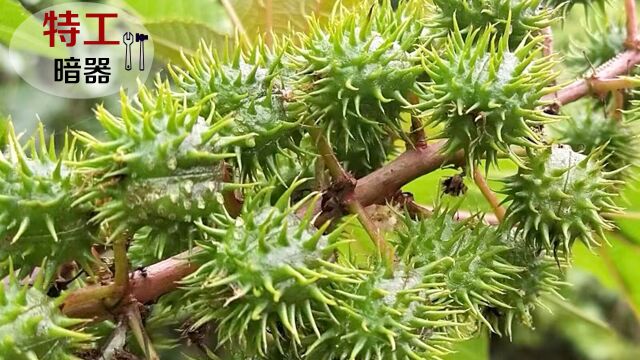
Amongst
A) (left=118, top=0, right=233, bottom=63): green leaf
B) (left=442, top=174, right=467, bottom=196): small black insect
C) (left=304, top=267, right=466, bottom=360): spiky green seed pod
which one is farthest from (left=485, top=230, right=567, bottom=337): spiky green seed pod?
(left=118, top=0, right=233, bottom=63): green leaf

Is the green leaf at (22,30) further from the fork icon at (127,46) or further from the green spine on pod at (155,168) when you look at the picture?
the green spine on pod at (155,168)

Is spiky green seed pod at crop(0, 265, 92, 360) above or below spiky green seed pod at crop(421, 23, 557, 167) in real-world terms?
below

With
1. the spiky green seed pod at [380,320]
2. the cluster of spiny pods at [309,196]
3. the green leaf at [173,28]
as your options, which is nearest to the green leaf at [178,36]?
the green leaf at [173,28]

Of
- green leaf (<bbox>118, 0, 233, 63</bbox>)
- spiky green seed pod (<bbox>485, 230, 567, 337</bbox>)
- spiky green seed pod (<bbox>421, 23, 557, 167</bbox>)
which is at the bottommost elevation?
spiky green seed pod (<bbox>485, 230, 567, 337</bbox>)

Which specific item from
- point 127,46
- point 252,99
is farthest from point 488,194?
point 127,46

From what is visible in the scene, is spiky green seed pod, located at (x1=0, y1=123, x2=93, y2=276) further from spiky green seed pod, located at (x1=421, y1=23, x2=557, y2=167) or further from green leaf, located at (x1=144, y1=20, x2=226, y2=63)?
green leaf, located at (x1=144, y1=20, x2=226, y2=63)

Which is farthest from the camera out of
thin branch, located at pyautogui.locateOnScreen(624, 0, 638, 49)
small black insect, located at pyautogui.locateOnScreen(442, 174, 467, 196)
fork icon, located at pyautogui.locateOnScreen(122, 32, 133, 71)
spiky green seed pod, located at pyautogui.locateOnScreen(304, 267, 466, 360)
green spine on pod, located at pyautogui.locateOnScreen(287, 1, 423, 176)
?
fork icon, located at pyautogui.locateOnScreen(122, 32, 133, 71)

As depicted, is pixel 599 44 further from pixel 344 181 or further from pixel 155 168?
pixel 155 168
